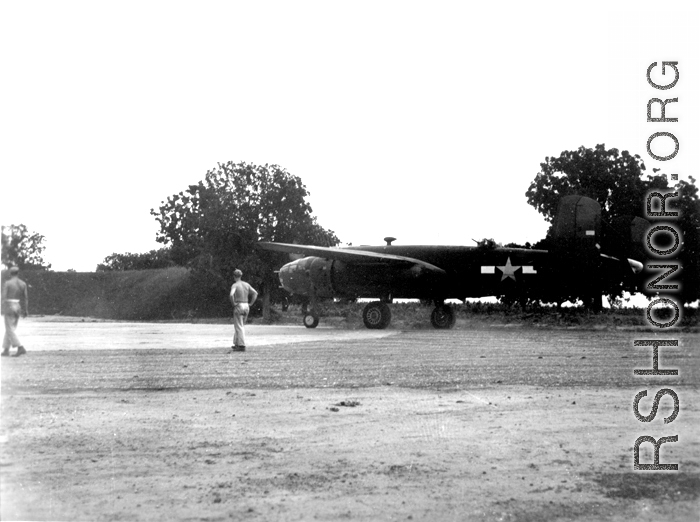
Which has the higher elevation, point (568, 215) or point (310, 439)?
point (568, 215)

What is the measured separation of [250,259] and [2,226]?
27.7m

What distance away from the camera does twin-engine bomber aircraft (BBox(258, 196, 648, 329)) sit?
89.4 ft

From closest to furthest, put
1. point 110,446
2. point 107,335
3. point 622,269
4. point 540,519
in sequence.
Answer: point 540,519 < point 110,446 < point 107,335 < point 622,269

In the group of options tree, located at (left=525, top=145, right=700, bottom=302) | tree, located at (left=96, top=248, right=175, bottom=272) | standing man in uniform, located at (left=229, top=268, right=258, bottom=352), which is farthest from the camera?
tree, located at (left=96, top=248, right=175, bottom=272)

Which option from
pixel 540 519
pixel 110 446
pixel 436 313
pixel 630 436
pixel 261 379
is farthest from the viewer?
pixel 436 313

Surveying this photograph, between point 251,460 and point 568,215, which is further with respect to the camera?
point 568,215

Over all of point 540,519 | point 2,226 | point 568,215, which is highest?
point 568,215

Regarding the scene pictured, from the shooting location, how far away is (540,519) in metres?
5.37

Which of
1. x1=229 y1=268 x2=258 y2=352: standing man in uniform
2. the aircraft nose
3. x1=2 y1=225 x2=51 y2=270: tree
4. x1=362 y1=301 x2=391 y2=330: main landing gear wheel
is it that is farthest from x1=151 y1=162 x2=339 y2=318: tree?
x1=2 y1=225 x2=51 y2=270: tree

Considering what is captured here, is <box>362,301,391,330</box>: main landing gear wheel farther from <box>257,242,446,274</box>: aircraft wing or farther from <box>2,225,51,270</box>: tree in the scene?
<box>2,225,51,270</box>: tree

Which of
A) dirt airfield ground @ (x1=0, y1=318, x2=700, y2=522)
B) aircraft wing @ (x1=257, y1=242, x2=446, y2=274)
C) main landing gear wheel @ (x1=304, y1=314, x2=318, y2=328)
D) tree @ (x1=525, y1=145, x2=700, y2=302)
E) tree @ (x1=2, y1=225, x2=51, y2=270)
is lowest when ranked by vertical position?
dirt airfield ground @ (x1=0, y1=318, x2=700, y2=522)

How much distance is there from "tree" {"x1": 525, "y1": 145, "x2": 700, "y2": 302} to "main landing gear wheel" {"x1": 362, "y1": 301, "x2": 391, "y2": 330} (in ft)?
23.0

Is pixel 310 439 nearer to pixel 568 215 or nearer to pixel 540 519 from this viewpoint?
pixel 540 519

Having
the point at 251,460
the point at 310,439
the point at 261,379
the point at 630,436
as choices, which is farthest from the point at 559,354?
the point at 251,460
